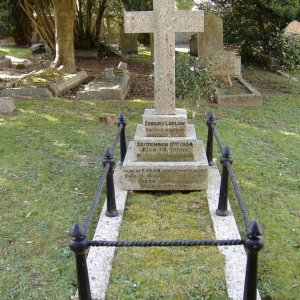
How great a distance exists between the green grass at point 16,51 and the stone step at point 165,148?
19097mm

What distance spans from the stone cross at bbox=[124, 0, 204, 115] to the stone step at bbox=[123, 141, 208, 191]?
1.05m

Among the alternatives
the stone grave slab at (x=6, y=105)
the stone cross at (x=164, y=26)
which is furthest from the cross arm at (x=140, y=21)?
the stone grave slab at (x=6, y=105)

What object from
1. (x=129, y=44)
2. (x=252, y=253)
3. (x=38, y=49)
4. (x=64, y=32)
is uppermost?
(x=64, y=32)

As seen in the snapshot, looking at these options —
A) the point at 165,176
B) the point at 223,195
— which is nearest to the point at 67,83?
the point at 165,176

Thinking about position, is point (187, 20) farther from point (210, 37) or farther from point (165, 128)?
point (210, 37)

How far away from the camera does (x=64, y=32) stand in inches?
557

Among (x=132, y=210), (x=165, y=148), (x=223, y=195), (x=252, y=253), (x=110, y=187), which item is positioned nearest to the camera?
(x=252, y=253)

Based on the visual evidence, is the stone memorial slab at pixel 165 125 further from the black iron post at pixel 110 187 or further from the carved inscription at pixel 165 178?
the black iron post at pixel 110 187

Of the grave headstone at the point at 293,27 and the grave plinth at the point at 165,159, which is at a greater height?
the grave headstone at the point at 293,27

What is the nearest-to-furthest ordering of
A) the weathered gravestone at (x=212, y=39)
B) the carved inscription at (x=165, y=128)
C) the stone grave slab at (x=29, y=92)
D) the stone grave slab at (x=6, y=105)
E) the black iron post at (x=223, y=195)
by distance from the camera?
the black iron post at (x=223, y=195) < the carved inscription at (x=165, y=128) < the stone grave slab at (x=6, y=105) < the stone grave slab at (x=29, y=92) < the weathered gravestone at (x=212, y=39)

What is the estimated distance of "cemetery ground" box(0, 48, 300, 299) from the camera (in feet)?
12.5

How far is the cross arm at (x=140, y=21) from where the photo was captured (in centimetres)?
543

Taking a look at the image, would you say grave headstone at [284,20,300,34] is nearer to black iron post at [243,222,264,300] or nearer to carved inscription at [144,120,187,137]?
carved inscription at [144,120,187,137]

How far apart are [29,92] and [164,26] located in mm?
7238
